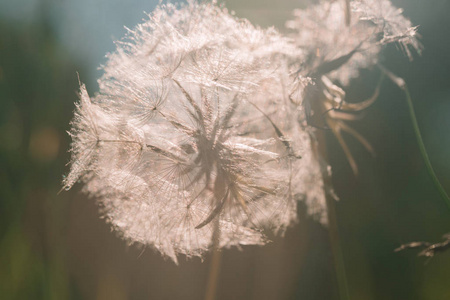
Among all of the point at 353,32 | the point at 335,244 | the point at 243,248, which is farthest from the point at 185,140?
the point at 243,248

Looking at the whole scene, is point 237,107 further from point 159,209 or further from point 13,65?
point 13,65

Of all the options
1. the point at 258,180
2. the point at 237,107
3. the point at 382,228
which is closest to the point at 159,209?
the point at 258,180

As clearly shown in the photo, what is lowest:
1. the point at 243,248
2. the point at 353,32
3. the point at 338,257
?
the point at 338,257

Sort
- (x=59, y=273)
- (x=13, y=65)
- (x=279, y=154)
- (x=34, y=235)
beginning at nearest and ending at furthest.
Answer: (x=279, y=154)
(x=59, y=273)
(x=34, y=235)
(x=13, y=65)

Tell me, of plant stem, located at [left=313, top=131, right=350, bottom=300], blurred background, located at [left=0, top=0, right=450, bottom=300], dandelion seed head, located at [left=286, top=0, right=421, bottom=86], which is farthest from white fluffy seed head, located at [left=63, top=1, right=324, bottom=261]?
blurred background, located at [left=0, top=0, right=450, bottom=300]

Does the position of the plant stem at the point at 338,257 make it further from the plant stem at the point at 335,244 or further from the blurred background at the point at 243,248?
the blurred background at the point at 243,248

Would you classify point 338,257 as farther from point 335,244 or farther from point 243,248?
point 243,248

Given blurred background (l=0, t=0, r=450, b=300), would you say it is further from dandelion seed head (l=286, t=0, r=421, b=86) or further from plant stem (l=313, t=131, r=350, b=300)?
plant stem (l=313, t=131, r=350, b=300)

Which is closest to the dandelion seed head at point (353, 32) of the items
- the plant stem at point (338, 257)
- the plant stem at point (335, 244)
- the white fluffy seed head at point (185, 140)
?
the white fluffy seed head at point (185, 140)

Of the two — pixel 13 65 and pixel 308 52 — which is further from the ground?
pixel 13 65
